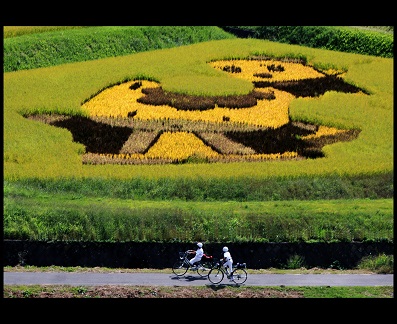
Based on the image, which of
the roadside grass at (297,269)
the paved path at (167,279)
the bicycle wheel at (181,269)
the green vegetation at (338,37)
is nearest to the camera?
the paved path at (167,279)

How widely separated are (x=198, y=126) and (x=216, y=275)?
12957 mm

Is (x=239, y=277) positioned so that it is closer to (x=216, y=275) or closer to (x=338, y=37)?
(x=216, y=275)

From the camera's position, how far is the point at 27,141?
31.2 m

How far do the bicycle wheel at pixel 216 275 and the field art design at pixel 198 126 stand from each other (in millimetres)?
8617

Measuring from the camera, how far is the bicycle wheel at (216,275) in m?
21.0

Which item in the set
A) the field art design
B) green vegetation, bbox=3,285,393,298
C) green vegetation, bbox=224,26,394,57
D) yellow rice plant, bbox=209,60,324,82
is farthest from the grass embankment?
green vegetation, bbox=224,26,394,57

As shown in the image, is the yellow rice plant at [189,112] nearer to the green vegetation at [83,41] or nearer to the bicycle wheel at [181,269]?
the green vegetation at [83,41]

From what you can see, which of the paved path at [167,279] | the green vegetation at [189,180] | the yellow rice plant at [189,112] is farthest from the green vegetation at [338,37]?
the paved path at [167,279]

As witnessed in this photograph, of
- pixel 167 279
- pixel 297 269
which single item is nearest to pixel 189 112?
pixel 297 269

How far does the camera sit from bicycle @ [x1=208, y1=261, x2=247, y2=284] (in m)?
21.0

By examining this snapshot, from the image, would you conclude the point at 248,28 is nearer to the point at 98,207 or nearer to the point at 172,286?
the point at 98,207

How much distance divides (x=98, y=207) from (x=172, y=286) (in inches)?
169

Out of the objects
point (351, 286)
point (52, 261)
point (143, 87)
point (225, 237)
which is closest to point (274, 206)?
point (225, 237)

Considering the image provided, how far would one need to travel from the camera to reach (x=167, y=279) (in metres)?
21.2
